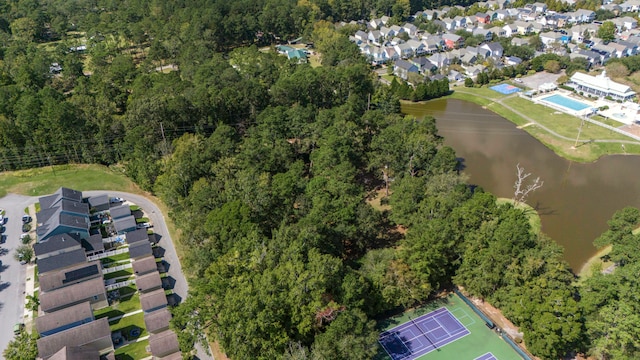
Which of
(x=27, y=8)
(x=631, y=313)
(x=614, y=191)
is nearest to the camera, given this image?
(x=631, y=313)

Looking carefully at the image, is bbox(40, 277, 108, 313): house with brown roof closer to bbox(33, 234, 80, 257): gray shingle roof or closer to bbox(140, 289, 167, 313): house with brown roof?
bbox(140, 289, 167, 313): house with brown roof

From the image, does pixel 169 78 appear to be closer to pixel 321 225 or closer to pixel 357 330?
pixel 321 225

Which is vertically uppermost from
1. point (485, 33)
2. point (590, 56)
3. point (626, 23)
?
point (626, 23)

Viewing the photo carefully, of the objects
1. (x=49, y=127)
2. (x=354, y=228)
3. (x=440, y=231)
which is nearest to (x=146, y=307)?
(x=354, y=228)

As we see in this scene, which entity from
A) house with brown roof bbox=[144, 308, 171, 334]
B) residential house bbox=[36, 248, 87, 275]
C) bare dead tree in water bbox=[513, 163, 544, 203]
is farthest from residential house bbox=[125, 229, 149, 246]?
bare dead tree in water bbox=[513, 163, 544, 203]

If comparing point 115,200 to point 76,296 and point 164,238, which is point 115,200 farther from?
point 76,296

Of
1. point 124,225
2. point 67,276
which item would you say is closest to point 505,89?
point 124,225
